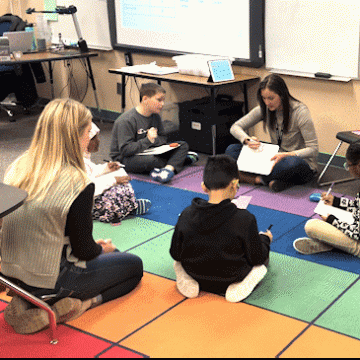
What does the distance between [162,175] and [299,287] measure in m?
1.91

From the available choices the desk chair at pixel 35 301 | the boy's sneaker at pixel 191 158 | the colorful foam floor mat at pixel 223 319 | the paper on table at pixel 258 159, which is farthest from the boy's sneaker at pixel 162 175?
the desk chair at pixel 35 301

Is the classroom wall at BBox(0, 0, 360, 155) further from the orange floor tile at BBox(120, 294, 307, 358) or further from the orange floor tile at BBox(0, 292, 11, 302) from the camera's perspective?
the orange floor tile at BBox(0, 292, 11, 302)

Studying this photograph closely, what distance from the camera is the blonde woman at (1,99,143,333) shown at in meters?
2.52

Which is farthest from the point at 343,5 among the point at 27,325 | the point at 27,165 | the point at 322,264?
the point at 27,325

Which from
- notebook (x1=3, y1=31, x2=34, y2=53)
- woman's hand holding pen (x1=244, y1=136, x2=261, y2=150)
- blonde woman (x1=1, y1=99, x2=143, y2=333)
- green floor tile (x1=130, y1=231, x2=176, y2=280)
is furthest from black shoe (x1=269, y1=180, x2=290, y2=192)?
notebook (x1=3, y1=31, x2=34, y2=53)

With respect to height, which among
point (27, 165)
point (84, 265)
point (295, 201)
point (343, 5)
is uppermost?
point (343, 5)

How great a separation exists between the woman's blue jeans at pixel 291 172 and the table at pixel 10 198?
245 cm

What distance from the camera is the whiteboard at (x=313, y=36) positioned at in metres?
4.66

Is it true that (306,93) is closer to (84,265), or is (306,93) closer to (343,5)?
(343,5)

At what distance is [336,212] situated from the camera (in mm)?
3387

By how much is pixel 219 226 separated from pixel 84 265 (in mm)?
669

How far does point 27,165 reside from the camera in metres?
2.63

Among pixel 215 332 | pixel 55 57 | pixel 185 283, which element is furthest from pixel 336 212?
pixel 55 57

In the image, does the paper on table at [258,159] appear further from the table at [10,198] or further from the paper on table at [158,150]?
the table at [10,198]
